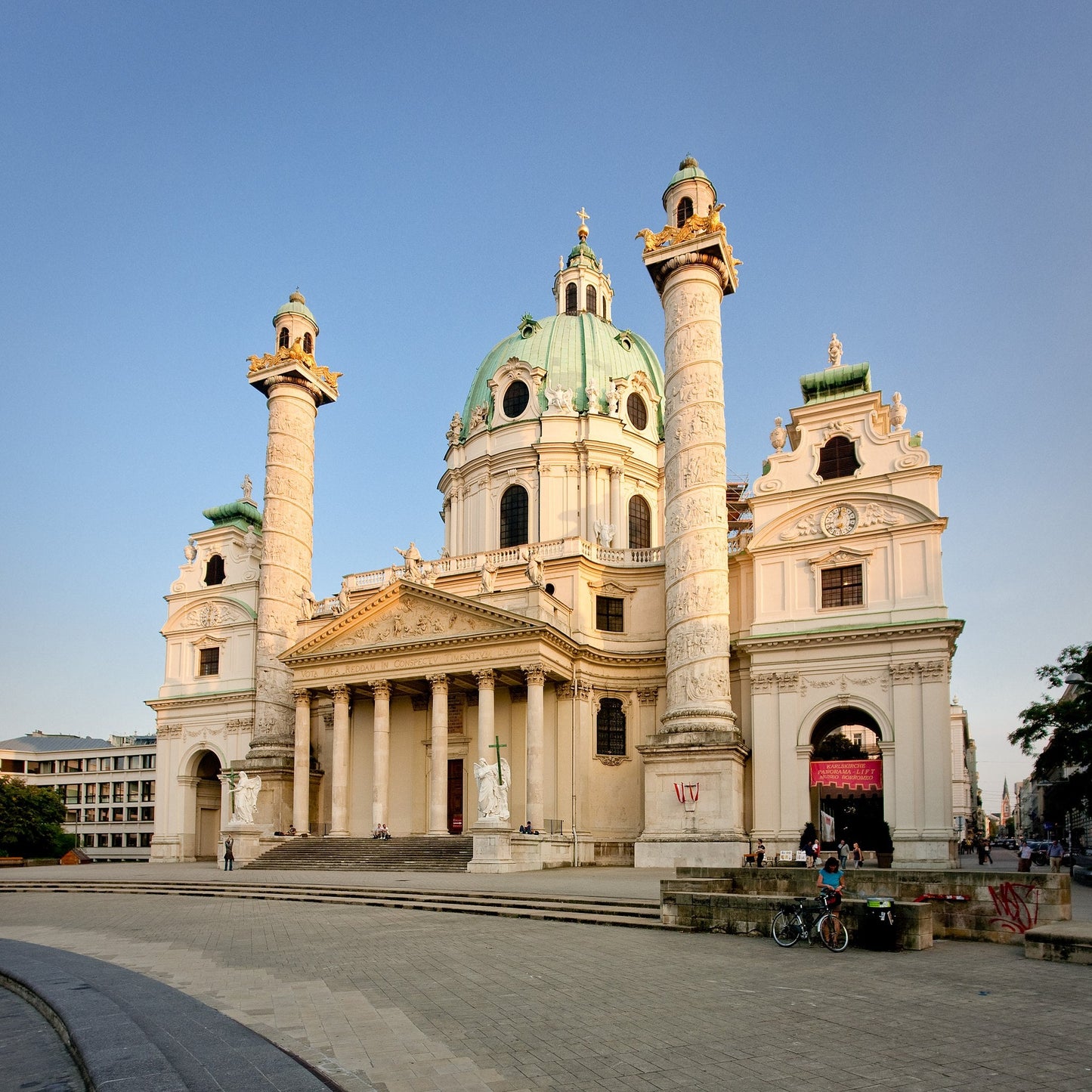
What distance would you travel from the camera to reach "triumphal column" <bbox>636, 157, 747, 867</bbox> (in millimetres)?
35625

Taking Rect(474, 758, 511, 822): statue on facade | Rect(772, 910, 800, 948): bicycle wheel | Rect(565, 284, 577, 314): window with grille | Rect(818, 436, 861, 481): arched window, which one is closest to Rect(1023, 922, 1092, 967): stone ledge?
Rect(772, 910, 800, 948): bicycle wheel

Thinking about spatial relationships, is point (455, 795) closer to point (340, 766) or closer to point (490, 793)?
point (340, 766)

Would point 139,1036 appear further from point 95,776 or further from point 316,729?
point 95,776

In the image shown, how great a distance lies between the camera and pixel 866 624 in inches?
1513

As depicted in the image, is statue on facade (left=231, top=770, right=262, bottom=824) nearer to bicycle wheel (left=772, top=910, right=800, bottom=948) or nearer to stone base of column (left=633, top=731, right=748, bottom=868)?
stone base of column (left=633, top=731, right=748, bottom=868)

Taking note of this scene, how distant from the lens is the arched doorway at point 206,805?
53.8 meters

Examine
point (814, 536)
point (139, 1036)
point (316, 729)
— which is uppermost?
point (814, 536)

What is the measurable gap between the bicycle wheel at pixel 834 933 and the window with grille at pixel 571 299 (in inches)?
1881

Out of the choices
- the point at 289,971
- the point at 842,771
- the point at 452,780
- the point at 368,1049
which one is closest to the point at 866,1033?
the point at 368,1049

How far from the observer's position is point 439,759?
40.8 metres

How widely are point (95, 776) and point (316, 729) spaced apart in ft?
179

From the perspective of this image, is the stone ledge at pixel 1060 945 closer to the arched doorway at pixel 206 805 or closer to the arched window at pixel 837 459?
the arched window at pixel 837 459

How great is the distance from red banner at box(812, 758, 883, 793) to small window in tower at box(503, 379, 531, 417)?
975 inches

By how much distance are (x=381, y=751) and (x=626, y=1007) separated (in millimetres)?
32499
